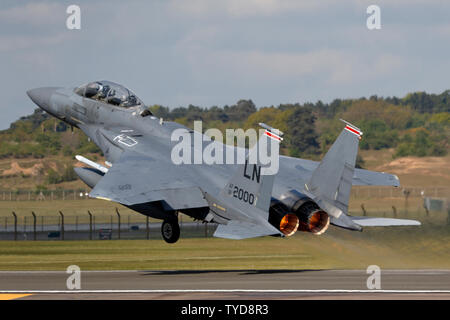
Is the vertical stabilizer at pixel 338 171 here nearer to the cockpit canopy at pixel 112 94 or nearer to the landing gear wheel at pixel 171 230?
the landing gear wheel at pixel 171 230

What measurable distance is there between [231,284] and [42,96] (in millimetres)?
11997

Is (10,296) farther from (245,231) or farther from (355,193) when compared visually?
(355,193)

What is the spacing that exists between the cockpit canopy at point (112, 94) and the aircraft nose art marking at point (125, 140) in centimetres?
134

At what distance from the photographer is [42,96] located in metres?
35.8

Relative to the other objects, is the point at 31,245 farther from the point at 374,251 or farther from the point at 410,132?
the point at 410,132

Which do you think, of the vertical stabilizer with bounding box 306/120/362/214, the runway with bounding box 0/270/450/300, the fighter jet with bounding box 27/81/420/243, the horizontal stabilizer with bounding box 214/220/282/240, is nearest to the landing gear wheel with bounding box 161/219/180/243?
the fighter jet with bounding box 27/81/420/243

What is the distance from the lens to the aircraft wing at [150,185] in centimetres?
2891

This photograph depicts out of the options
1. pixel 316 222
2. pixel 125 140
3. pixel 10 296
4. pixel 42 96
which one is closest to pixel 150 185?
pixel 125 140

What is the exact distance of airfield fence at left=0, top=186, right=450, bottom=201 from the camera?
231 ft

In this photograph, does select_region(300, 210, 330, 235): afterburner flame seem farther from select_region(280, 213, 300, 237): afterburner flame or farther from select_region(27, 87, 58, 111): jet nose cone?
select_region(27, 87, 58, 111): jet nose cone

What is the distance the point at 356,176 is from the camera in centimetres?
3312

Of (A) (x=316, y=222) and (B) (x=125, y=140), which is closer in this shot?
(A) (x=316, y=222)

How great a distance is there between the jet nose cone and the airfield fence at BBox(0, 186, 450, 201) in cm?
3080
